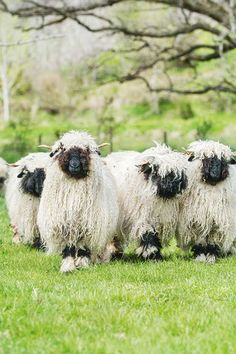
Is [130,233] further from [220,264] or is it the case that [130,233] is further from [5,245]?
[5,245]

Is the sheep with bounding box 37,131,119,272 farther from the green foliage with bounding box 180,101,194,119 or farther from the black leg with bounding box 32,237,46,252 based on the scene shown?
the green foliage with bounding box 180,101,194,119

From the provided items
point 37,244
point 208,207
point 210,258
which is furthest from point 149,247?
point 37,244

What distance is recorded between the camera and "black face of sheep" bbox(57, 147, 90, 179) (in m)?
8.96

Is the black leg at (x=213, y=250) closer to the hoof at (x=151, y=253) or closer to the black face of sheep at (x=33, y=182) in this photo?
the hoof at (x=151, y=253)

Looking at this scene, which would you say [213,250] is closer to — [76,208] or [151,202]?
[151,202]

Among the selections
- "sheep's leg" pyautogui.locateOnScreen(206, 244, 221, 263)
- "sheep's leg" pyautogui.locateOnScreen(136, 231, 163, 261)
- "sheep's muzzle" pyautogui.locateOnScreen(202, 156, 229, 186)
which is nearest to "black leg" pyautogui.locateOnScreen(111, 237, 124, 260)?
"sheep's leg" pyautogui.locateOnScreen(136, 231, 163, 261)

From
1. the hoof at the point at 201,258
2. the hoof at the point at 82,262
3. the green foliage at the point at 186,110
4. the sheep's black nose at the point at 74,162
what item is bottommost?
the hoof at the point at 201,258

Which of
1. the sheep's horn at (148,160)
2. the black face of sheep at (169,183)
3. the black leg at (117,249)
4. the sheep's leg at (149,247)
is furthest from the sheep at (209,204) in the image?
the black leg at (117,249)

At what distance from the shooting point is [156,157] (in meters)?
9.97

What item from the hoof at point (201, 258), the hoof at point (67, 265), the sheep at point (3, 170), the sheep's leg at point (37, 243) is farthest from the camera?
the sheep at point (3, 170)

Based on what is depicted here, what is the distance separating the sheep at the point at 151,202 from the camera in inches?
383

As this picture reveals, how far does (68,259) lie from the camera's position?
8.99 m

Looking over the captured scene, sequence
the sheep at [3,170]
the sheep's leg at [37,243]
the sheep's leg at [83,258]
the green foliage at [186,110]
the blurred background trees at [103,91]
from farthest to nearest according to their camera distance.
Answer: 1. the green foliage at [186,110]
2. the blurred background trees at [103,91]
3. the sheep at [3,170]
4. the sheep's leg at [37,243]
5. the sheep's leg at [83,258]

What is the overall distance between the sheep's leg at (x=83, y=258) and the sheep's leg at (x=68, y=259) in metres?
0.07
